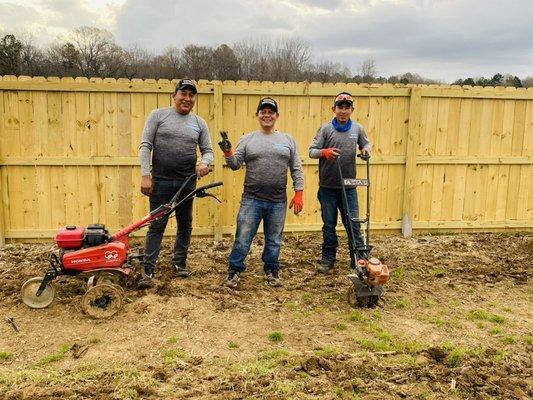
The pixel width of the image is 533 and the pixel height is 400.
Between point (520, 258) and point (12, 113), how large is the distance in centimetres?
686

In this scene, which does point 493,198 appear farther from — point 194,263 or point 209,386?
point 209,386

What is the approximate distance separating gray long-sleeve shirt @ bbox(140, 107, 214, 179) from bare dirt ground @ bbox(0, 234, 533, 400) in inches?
46.0

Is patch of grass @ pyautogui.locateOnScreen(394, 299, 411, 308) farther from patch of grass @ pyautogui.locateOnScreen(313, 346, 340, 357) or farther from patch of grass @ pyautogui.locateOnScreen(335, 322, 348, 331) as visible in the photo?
patch of grass @ pyautogui.locateOnScreen(313, 346, 340, 357)

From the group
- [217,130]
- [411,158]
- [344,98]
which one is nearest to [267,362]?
[344,98]

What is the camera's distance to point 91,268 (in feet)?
14.5

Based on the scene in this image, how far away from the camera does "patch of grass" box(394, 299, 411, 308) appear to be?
481cm

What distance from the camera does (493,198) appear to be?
301 inches

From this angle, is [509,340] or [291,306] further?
[291,306]

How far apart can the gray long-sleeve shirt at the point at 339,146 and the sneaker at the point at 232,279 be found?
138 centimetres

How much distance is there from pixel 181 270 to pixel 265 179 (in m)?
1.43

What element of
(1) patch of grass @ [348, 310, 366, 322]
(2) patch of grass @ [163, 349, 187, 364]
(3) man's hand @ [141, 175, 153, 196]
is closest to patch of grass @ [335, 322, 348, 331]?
(1) patch of grass @ [348, 310, 366, 322]

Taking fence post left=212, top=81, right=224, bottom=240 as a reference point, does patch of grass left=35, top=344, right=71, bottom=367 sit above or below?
below

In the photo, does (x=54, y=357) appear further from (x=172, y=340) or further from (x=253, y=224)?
(x=253, y=224)

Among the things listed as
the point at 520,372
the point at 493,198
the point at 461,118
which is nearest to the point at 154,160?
the point at 520,372
